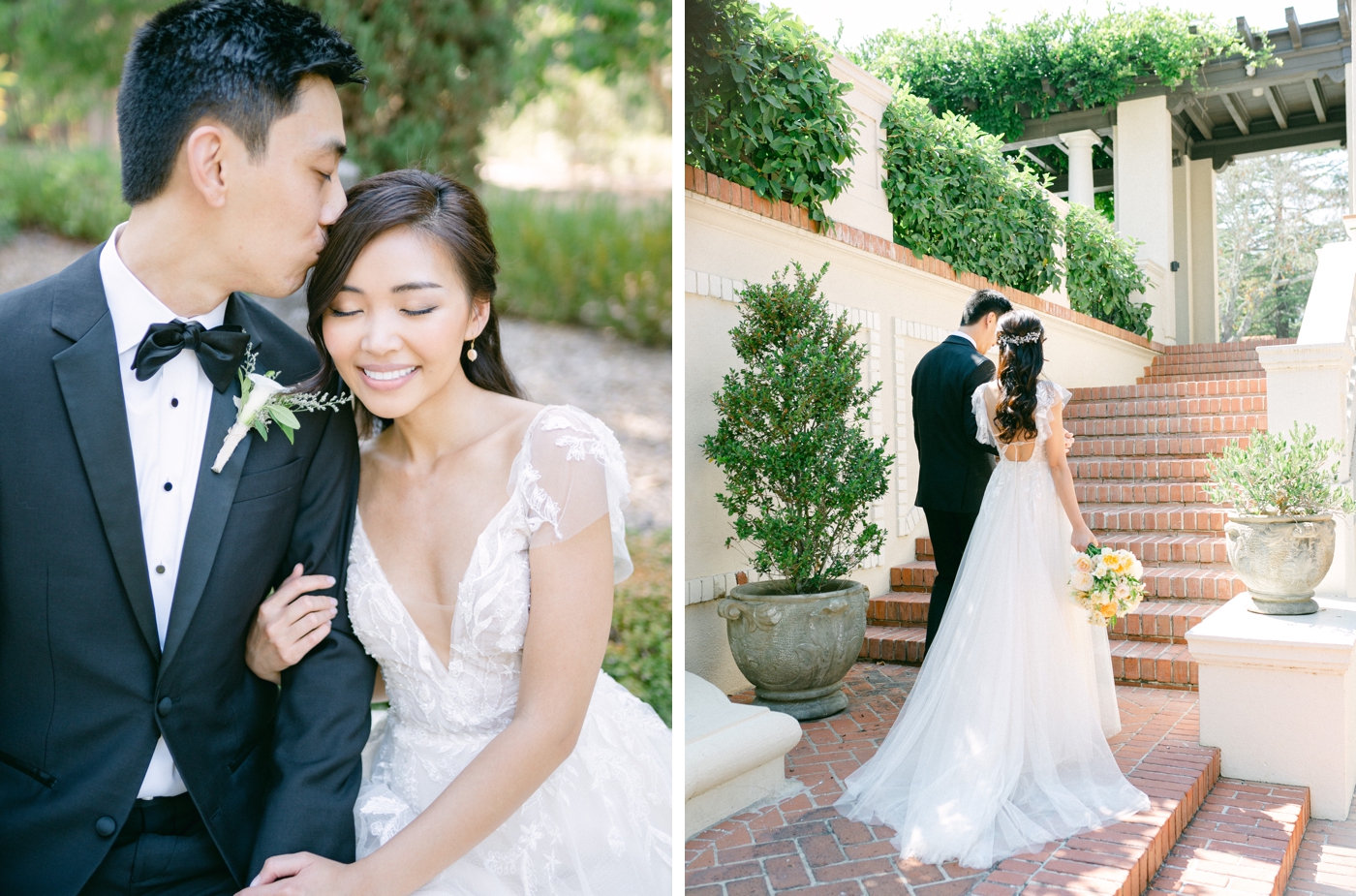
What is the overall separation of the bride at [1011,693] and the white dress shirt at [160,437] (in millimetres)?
2201

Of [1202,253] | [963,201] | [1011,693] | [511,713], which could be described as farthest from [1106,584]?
[1202,253]

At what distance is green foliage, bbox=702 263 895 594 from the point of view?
13.1 ft

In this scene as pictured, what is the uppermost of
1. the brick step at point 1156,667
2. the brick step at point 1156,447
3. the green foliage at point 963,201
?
the green foliage at point 963,201

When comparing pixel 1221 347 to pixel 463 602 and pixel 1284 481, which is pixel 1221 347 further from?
pixel 463 602

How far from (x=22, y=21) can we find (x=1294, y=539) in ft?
22.4

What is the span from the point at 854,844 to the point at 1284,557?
2.24m

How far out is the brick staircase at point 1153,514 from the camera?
5069 mm

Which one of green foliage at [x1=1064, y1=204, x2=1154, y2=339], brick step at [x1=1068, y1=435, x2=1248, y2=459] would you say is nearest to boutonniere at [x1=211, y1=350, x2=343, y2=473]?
brick step at [x1=1068, y1=435, x2=1248, y2=459]

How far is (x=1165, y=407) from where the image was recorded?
755 cm

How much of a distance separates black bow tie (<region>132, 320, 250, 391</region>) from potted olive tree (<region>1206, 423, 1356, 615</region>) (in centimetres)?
384

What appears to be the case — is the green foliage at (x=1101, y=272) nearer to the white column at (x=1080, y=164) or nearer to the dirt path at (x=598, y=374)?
the white column at (x=1080, y=164)

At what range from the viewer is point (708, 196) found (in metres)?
4.25

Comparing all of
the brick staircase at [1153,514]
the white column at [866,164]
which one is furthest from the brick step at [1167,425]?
the white column at [866,164]

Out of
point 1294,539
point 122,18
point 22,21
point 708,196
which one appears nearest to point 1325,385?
point 1294,539
